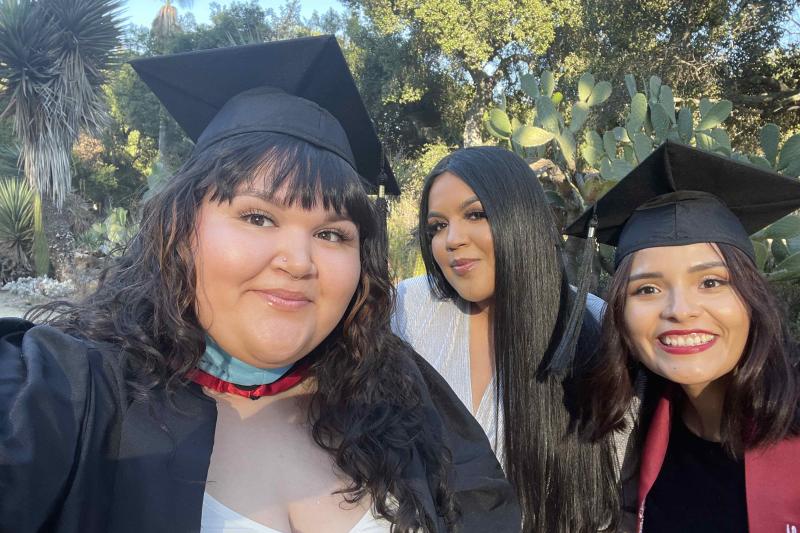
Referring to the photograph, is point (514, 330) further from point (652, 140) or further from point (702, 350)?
point (652, 140)

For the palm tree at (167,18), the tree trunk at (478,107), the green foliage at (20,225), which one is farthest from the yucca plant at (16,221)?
the palm tree at (167,18)

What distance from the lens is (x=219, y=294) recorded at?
1.25 meters

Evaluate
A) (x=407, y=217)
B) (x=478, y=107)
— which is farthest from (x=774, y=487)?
(x=478, y=107)

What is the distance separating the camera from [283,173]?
51.1 inches

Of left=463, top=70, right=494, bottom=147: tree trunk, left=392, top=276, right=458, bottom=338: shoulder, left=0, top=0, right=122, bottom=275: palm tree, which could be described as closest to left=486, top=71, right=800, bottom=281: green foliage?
left=392, top=276, right=458, bottom=338: shoulder

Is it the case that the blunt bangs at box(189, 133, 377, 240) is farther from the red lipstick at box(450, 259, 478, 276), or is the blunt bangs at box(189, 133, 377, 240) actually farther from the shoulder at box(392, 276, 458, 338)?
the shoulder at box(392, 276, 458, 338)

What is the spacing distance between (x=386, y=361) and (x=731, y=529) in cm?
118

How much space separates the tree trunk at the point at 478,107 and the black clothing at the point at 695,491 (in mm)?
15391

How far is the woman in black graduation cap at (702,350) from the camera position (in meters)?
1.70

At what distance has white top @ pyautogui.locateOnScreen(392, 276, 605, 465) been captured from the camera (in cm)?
236

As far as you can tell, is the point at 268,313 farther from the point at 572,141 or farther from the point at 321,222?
the point at 572,141

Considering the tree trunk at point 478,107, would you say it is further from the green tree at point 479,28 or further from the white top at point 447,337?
the white top at point 447,337

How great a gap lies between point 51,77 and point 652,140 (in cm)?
1280

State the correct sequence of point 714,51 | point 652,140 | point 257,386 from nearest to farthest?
point 257,386 → point 652,140 → point 714,51
